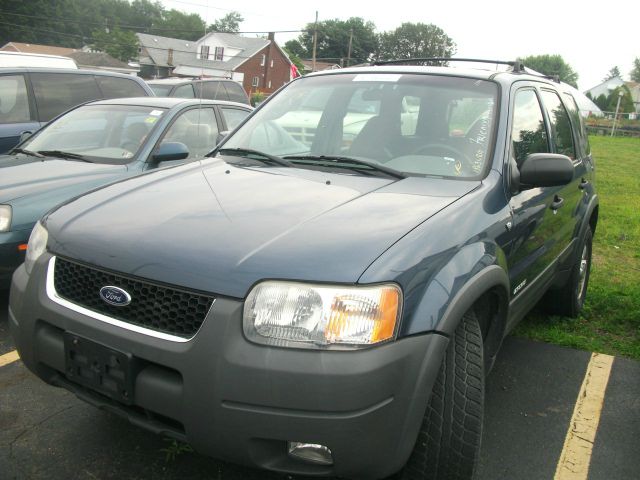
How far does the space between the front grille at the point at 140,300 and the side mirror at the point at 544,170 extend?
1.68 meters

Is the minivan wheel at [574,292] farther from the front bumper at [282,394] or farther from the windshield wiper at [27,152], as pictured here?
the windshield wiper at [27,152]

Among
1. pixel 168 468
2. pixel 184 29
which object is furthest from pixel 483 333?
pixel 184 29

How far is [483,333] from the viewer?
9.25ft

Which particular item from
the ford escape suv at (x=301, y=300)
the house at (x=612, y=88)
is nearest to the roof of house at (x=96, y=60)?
the ford escape suv at (x=301, y=300)

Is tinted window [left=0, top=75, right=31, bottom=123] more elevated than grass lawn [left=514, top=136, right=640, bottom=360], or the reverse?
tinted window [left=0, top=75, right=31, bottom=123]

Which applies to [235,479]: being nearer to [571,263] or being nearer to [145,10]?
[571,263]

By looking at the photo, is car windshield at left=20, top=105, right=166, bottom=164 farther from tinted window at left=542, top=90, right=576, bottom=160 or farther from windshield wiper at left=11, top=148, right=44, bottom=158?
tinted window at left=542, top=90, right=576, bottom=160

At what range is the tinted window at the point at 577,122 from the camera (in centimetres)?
450

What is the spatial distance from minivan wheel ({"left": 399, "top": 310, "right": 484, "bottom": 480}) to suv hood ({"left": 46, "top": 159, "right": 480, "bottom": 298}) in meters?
0.58

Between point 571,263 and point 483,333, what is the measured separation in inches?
72.7

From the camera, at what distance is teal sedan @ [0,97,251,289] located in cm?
406

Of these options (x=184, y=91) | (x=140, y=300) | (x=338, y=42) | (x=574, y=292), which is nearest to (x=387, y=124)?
(x=140, y=300)

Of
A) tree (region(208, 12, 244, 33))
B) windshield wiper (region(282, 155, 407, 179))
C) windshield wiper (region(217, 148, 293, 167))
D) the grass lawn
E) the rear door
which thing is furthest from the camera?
tree (region(208, 12, 244, 33))

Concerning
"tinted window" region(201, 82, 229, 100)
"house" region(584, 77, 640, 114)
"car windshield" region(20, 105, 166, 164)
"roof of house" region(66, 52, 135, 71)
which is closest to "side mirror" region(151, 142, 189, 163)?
"car windshield" region(20, 105, 166, 164)
